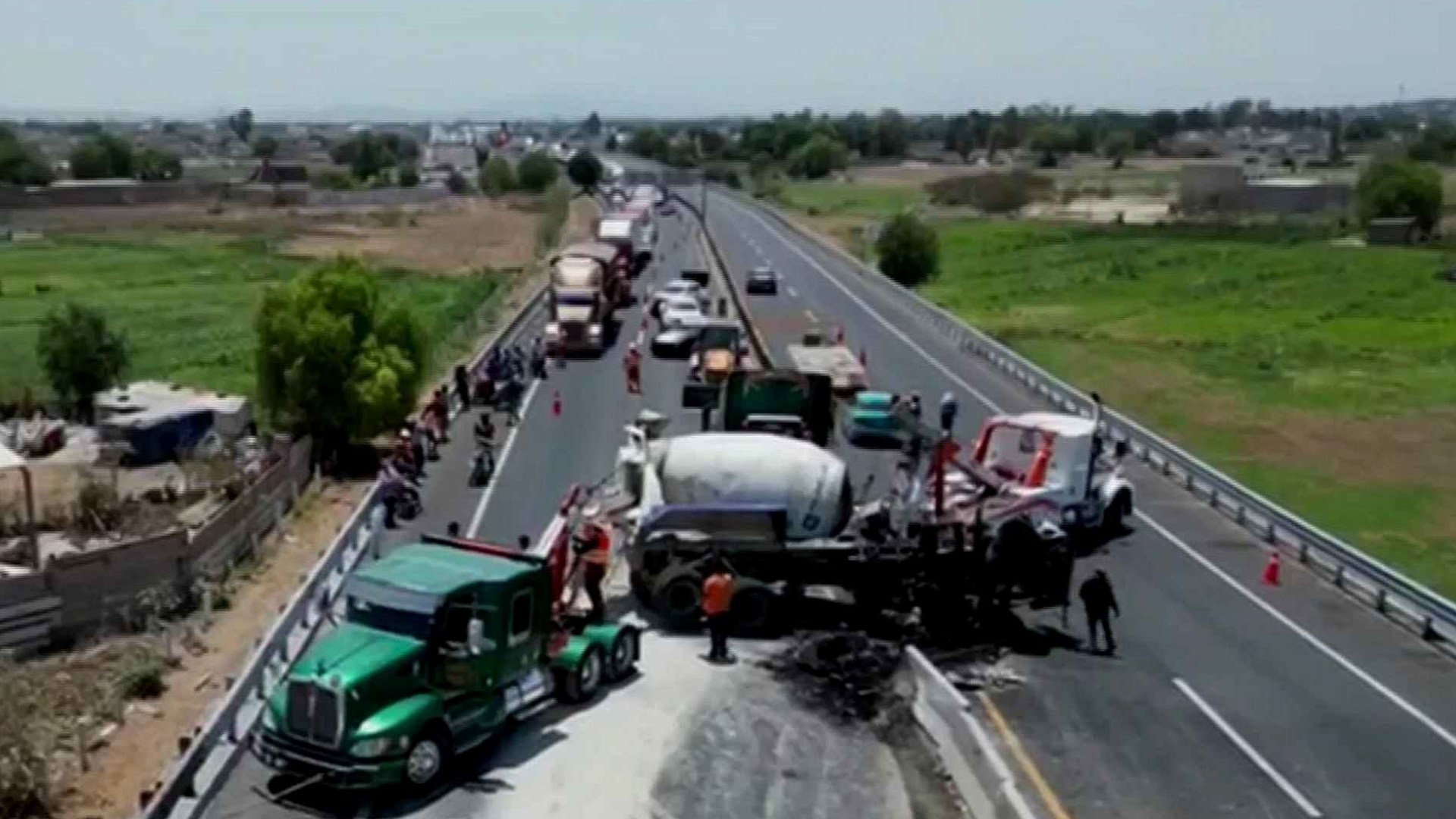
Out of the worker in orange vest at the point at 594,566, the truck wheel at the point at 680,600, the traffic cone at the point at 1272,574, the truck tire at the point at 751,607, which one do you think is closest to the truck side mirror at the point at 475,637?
the worker in orange vest at the point at 594,566

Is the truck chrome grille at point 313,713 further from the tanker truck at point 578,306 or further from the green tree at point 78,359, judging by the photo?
the green tree at point 78,359

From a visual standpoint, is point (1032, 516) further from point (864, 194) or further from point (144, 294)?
point (864, 194)

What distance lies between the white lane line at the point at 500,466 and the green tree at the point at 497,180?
438 feet

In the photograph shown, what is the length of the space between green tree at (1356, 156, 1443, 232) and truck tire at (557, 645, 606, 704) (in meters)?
108

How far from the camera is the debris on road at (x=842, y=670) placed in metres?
20.2

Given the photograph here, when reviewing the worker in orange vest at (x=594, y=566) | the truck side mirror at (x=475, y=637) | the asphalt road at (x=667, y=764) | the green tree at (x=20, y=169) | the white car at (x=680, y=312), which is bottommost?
the green tree at (x=20, y=169)

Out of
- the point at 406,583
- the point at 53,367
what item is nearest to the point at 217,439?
the point at 53,367

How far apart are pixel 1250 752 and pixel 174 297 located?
73.2m

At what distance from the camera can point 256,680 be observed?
1909cm

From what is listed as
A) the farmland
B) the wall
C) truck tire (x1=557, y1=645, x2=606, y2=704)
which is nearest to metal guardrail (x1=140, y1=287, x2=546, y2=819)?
the wall

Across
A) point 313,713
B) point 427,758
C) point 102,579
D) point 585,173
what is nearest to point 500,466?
point 102,579

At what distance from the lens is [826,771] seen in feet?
59.1

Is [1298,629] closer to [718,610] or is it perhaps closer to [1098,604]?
[1098,604]

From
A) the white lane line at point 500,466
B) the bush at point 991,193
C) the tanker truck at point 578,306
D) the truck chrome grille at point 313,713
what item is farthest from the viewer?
the bush at point 991,193
